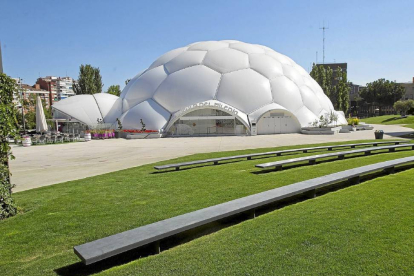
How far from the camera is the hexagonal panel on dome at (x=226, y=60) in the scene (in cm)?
3014

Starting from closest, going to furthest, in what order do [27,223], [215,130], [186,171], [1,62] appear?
[27,223], [1,62], [186,171], [215,130]

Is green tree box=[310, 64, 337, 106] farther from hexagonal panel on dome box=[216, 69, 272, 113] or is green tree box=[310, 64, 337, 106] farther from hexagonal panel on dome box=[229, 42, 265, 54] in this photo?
hexagonal panel on dome box=[216, 69, 272, 113]

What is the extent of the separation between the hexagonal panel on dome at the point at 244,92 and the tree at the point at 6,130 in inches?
949

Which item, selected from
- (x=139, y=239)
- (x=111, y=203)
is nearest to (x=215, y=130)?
(x=111, y=203)

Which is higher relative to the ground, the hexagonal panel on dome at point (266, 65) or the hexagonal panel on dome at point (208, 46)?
the hexagonal panel on dome at point (208, 46)

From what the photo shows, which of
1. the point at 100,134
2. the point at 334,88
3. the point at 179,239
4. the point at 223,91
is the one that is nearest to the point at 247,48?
the point at 223,91

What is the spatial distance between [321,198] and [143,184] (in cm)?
412

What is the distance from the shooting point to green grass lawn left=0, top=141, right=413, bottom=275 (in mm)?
3600

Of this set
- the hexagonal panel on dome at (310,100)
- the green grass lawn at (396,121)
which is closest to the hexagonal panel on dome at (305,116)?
the hexagonal panel on dome at (310,100)

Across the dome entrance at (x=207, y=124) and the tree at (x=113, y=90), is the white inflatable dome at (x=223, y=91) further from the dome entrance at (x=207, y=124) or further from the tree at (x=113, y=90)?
the tree at (x=113, y=90)

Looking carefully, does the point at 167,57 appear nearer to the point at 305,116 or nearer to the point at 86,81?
the point at 305,116

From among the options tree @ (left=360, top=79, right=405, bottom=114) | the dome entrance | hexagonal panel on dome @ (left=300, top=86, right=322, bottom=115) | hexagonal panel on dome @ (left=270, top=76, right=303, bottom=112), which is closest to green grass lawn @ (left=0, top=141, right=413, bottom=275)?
the dome entrance

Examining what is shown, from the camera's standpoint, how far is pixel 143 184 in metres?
7.14

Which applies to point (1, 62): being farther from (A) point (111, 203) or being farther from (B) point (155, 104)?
(B) point (155, 104)
